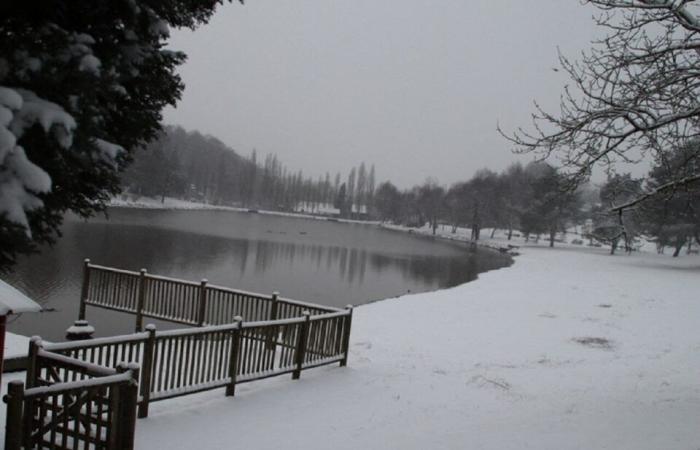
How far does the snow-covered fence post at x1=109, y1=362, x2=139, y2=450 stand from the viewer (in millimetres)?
4867

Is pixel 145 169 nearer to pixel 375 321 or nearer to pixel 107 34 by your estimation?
pixel 375 321

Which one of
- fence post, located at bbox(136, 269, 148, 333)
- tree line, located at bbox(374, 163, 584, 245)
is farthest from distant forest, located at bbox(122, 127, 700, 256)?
fence post, located at bbox(136, 269, 148, 333)

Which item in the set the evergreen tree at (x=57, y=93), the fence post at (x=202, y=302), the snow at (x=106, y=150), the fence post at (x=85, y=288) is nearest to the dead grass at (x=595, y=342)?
the fence post at (x=202, y=302)

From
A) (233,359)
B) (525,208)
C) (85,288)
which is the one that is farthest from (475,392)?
(525,208)

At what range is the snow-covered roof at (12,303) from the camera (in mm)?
4523

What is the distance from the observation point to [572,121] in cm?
792

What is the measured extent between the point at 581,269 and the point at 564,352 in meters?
28.3

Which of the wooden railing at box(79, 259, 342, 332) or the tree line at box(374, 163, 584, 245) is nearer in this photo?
the wooden railing at box(79, 259, 342, 332)

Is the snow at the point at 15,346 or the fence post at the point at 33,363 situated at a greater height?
the fence post at the point at 33,363

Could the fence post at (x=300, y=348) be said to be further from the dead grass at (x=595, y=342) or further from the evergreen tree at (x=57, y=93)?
the dead grass at (x=595, y=342)

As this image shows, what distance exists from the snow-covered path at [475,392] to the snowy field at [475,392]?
3 cm

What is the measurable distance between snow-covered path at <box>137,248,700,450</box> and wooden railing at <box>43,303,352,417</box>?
26cm

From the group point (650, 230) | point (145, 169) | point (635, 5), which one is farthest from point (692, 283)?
point (145, 169)

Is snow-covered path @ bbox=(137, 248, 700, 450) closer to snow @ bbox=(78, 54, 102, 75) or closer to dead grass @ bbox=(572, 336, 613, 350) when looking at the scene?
dead grass @ bbox=(572, 336, 613, 350)
